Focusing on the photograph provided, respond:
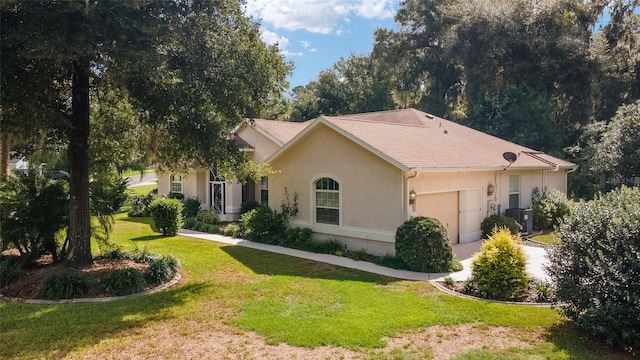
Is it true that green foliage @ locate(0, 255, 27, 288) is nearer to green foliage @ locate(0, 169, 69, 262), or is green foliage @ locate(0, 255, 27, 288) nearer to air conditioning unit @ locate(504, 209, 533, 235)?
green foliage @ locate(0, 169, 69, 262)

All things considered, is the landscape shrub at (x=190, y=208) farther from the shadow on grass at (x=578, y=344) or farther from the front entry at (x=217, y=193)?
the shadow on grass at (x=578, y=344)

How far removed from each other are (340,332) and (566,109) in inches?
1225

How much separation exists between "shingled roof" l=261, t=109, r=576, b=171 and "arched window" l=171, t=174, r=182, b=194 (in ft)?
25.8

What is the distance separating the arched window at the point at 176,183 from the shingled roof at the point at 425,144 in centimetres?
786

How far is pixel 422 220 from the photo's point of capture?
39.7 feet

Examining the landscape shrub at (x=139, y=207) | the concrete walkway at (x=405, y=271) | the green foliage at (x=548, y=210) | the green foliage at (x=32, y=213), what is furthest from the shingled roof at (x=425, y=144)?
the landscape shrub at (x=139, y=207)

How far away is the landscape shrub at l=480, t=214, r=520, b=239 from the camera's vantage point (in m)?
15.9

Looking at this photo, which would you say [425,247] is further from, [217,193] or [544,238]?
[217,193]

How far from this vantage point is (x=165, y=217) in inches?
703

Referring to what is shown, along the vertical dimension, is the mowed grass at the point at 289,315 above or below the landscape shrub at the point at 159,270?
below

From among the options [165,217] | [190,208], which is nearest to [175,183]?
[190,208]

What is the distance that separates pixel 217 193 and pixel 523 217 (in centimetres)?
1498

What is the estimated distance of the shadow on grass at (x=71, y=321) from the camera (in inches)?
256

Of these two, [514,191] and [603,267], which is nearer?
[603,267]
